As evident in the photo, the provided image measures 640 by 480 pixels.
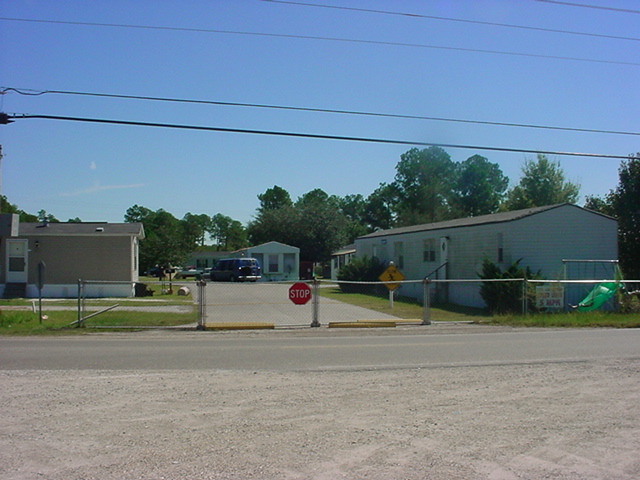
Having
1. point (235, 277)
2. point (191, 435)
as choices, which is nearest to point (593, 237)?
point (191, 435)

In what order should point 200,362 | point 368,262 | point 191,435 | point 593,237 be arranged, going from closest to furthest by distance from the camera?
1. point 191,435
2. point 200,362
3. point 593,237
4. point 368,262

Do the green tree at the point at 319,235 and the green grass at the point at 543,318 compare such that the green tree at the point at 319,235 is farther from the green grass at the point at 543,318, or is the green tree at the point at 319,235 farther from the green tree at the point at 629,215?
the green grass at the point at 543,318

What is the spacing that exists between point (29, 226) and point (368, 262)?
1950cm

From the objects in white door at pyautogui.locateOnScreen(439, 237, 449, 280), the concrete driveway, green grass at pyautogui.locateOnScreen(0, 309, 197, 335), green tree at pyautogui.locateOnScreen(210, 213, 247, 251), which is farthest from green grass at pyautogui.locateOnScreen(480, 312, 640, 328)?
green tree at pyautogui.locateOnScreen(210, 213, 247, 251)

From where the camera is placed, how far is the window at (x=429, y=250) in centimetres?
3198

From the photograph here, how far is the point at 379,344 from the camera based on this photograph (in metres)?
14.4

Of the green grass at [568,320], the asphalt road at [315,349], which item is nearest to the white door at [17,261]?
the asphalt road at [315,349]

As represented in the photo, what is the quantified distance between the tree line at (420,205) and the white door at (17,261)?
40.7ft

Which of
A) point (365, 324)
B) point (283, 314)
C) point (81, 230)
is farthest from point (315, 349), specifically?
point (81, 230)

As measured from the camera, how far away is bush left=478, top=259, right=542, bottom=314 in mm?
21328

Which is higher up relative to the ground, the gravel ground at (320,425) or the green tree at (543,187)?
the green tree at (543,187)

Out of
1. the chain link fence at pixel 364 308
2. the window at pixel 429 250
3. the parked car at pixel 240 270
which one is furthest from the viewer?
the parked car at pixel 240 270

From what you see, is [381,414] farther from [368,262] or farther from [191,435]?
[368,262]

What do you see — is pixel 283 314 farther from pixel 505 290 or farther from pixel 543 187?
pixel 543 187
